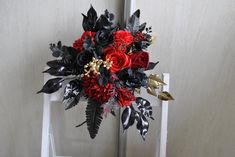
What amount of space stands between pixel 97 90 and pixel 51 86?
6.9 inches

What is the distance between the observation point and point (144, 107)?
91cm

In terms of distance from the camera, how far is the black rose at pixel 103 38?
2.82 feet

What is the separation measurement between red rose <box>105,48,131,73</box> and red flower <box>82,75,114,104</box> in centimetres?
6

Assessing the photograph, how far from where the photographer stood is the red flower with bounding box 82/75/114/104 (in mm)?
839

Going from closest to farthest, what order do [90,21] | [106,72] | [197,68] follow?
1. [106,72]
2. [90,21]
3. [197,68]

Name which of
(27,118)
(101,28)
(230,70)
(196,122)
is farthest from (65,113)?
(230,70)

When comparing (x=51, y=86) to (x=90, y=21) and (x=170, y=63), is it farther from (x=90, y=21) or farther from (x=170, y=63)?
(x=170, y=63)

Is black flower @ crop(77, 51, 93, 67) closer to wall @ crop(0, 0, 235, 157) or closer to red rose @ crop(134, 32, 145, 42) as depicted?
red rose @ crop(134, 32, 145, 42)

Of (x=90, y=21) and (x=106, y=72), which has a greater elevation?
(x=90, y=21)

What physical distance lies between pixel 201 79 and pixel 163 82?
237 millimetres

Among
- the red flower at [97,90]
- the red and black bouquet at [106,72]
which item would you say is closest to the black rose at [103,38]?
the red and black bouquet at [106,72]

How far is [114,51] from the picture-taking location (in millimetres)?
846

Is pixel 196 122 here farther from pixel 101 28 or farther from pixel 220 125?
pixel 101 28

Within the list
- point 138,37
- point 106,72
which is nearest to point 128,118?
point 106,72
